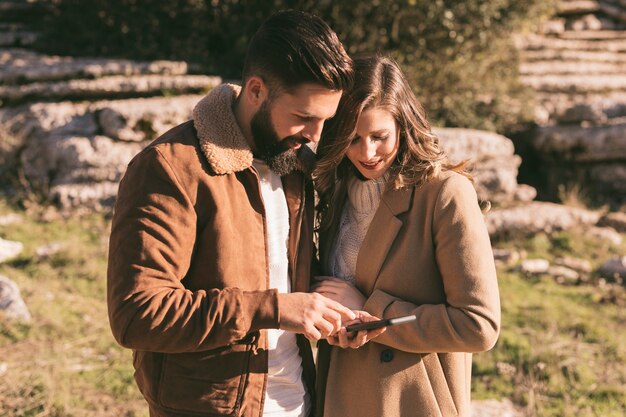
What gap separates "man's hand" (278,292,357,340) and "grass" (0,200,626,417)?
7.90ft

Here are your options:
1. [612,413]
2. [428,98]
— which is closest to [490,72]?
[428,98]

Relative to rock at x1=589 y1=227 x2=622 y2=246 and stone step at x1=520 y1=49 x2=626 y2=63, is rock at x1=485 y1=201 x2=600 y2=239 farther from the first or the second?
stone step at x1=520 y1=49 x2=626 y2=63

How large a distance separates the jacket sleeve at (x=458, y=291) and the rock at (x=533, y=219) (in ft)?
18.2

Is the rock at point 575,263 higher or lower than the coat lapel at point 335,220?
lower

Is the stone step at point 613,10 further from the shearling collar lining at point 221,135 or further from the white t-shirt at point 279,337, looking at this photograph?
the shearling collar lining at point 221,135

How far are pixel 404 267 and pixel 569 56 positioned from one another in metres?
10.7

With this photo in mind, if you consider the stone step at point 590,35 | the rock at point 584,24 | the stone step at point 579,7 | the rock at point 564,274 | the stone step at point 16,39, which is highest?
the stone step at point 579,7

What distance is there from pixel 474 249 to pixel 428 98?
730 cm

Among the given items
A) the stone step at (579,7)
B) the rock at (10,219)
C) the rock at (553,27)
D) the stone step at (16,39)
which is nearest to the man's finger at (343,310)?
the rock at (10,219)

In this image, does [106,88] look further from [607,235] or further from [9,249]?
[607,235]

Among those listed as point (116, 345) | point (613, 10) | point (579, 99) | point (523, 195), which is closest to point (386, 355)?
point (116, 345)

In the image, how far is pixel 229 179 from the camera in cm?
213

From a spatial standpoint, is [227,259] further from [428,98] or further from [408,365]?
[428,98]

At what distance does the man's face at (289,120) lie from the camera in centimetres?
217
